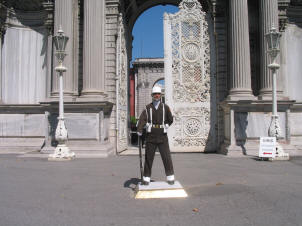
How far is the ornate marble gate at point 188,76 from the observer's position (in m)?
11.7

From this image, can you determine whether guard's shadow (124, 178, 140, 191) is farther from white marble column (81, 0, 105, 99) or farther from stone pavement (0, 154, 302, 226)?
white marble column (81, 0, 105, 99)

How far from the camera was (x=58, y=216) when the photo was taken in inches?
155

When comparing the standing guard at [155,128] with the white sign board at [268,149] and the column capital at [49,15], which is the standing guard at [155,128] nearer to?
the white sign board at [268,149]

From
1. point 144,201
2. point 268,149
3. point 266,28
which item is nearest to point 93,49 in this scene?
point 266,28

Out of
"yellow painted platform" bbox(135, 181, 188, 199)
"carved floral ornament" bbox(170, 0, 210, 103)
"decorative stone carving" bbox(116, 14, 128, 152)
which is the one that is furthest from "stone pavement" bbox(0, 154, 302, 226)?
"carved floral ornament" bbox(170, 0, 210, 103)

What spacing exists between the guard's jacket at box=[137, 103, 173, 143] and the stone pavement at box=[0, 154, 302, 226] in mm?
1117

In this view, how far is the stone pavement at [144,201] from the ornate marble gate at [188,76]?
3.82 m

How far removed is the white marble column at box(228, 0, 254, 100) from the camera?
10391mm

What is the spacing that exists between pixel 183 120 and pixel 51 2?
753 cm

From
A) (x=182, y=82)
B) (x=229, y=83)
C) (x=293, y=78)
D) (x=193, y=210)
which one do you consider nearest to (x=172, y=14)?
(x=182, y=82)

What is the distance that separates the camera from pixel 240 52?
34.2 feet

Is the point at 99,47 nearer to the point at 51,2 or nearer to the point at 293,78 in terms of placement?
the point at 51,2

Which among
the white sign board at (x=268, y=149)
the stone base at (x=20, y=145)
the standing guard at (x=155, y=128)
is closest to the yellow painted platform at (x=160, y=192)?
the standing guard at (x=155, y=128)

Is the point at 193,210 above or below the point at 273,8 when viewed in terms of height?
below
